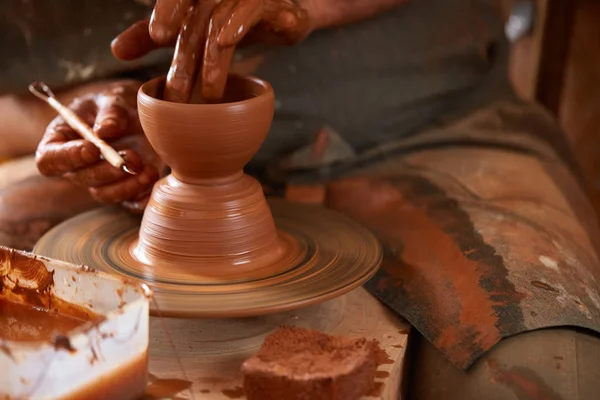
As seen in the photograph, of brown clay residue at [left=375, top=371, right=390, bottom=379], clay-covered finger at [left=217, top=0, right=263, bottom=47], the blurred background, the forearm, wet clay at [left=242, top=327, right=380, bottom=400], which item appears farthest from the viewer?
the blurred background

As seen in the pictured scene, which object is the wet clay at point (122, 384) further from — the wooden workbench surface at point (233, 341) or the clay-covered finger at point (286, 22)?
the clay-covered finger at point (286, 22)

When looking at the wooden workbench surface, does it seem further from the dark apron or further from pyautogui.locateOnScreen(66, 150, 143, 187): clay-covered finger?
pyautogui.locateOnScreen(66, 150, 143, 187): clay-covered finger

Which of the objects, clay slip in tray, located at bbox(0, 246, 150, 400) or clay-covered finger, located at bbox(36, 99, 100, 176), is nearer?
clay slip in tray, located at bbox(0, 246, 150, 400)

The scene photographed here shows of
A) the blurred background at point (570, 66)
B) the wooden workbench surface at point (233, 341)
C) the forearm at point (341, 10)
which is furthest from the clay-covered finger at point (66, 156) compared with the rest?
A: the blurred background at point (570, 66)

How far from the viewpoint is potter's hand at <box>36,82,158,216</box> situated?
150cm

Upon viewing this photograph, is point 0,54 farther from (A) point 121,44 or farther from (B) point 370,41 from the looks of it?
(B) point 370,41

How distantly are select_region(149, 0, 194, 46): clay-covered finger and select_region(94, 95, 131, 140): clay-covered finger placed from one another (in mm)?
246

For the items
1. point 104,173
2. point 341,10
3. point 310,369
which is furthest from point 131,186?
point 341,10

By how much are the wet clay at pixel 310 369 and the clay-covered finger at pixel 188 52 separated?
0.47 meters

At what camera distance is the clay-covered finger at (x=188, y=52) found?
4.50 feet

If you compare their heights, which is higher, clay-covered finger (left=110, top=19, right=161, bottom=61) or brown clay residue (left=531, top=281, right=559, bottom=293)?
clay-covered finger (left=110, top=19, right=161, bottom=61)

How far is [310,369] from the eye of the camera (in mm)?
1148

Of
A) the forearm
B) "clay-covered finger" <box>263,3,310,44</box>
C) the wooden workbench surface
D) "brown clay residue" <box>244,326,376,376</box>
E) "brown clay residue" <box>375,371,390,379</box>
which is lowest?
the wooden workbench surface

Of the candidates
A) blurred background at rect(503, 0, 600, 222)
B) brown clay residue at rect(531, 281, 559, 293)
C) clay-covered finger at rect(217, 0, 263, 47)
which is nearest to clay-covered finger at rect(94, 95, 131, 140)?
clay-covered finger at rect(217, 0, 263, 47)
